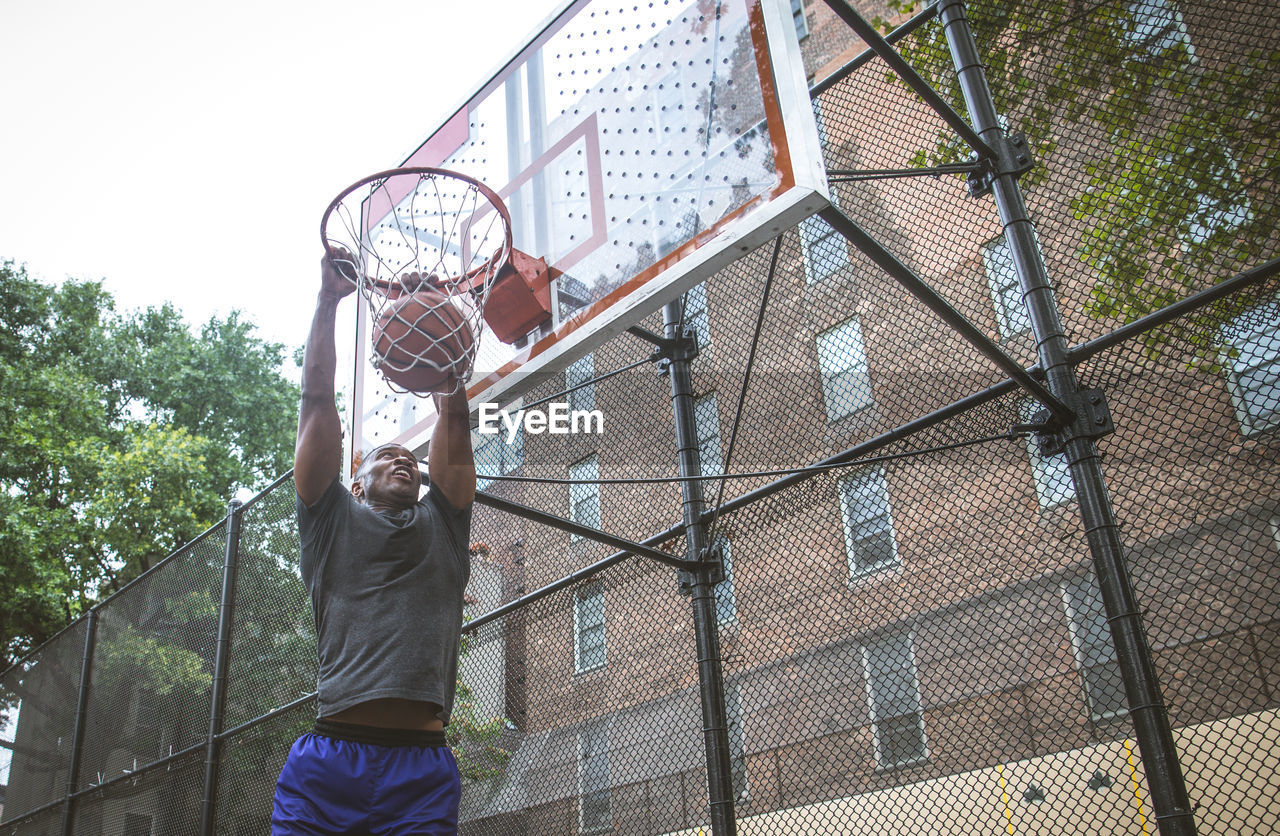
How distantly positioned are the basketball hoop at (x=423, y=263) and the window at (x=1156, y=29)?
2371mm

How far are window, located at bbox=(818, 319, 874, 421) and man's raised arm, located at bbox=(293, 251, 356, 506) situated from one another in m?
2.37

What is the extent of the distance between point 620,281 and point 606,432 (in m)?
2.22

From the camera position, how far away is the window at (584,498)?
19.5ft

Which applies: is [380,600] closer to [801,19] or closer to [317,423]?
[317,423]

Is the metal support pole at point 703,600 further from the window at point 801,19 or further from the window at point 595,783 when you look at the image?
the window at point 801,19

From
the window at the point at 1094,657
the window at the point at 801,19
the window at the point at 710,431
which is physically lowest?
the window at the point at 1094,657

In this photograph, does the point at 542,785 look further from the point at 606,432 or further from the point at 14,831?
the point at 14,831

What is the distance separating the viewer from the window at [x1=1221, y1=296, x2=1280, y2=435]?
2.78 meters

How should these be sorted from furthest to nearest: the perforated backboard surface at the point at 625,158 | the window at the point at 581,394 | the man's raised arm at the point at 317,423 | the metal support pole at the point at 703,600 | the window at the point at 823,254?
1. the window at the point at 581,394
2. the window at the point at 823,254
3. the metal support pole at the point at 703,600
4. the perforated backboard surface at the point at 625,158
5. the man's raised arm at the point at 317,423

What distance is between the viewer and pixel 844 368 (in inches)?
166

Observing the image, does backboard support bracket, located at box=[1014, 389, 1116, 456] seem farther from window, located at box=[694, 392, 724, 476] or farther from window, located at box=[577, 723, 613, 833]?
window, located at box=[577, 723, 613, 833]

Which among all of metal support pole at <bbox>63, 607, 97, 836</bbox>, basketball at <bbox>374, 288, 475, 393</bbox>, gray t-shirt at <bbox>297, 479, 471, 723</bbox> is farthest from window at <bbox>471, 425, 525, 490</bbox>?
metal support pole at <bbox>63, 607, 97, 836</bbox>

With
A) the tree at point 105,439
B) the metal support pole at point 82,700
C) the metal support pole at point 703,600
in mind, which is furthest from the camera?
the tree at point 105,439

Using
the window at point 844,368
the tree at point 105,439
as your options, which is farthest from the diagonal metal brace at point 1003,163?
the tree at point 105,439
